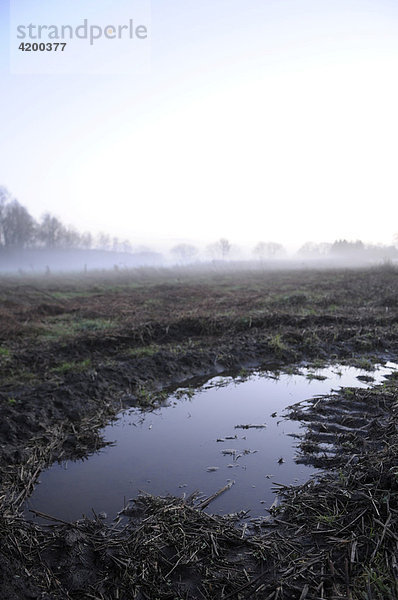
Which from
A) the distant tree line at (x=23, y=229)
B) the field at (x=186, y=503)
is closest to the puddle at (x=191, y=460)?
the field at (x=186, y=503)

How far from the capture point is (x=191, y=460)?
412 cm

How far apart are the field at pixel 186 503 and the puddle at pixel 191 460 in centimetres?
25

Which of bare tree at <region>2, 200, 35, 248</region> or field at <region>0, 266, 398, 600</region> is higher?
bare tree at <region>2, 200, 35, 248</region>

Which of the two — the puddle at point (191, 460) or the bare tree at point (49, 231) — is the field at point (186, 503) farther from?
the bare tree at point (49, 231)

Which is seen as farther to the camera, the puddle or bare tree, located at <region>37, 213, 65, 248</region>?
bare tree, located at <region>37, 213, 65, 248</region>

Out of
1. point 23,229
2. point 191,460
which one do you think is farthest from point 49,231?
point 191,460

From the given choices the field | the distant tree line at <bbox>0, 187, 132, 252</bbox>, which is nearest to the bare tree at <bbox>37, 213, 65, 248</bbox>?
the distant tree line at <bbox>0, 187, 132, 252</bbox>

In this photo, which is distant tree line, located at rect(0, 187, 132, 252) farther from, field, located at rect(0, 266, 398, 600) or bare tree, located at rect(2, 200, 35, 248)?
field, located at rect(0, 266, 398, 600)

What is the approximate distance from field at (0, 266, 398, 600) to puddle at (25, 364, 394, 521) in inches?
9.8

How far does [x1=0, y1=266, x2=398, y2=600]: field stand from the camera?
2398 mm

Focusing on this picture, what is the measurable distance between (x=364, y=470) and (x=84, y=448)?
10.8 feet

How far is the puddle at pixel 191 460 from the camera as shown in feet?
11.5

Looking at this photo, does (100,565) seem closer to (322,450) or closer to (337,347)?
(322,450)

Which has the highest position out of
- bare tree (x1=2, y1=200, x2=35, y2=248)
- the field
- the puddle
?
bare tree (x1=2, y1=200, x2=35, y2=248)
